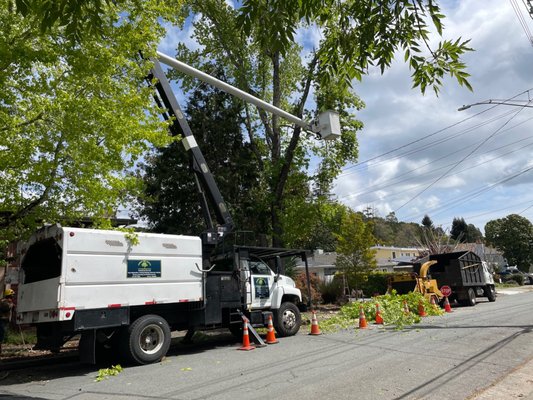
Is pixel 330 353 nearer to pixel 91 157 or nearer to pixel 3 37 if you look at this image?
pixel 91 157

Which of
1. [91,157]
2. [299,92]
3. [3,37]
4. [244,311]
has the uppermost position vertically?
[299,92]

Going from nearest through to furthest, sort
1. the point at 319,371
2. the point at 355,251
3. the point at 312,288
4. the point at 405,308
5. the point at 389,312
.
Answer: the point at 319,371 → the point at 405,308 → the point at 389,312 → the point at 312,288 → the point at 355,251

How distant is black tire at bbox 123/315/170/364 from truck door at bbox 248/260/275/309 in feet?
9.96

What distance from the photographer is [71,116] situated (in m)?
8.69

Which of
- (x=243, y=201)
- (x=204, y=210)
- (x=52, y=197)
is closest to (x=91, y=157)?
(x=52, y=197)

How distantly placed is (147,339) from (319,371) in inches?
155

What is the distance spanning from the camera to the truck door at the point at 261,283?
482 inches

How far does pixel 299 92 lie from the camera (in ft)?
75.3

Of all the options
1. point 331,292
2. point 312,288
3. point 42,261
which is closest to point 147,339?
point 42,261

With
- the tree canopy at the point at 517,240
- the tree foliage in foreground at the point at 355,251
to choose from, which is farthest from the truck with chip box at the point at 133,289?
the tree canopy at the point at 517,240

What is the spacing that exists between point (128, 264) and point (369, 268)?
742 inches

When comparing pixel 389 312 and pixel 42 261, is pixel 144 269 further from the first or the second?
pixel 389 312

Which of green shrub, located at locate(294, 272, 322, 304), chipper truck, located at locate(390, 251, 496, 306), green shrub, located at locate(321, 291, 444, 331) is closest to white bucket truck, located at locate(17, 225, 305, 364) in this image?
green shrub, located at locate(321, 291, 444, 331)

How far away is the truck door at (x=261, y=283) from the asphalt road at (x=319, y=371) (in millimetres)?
1193
